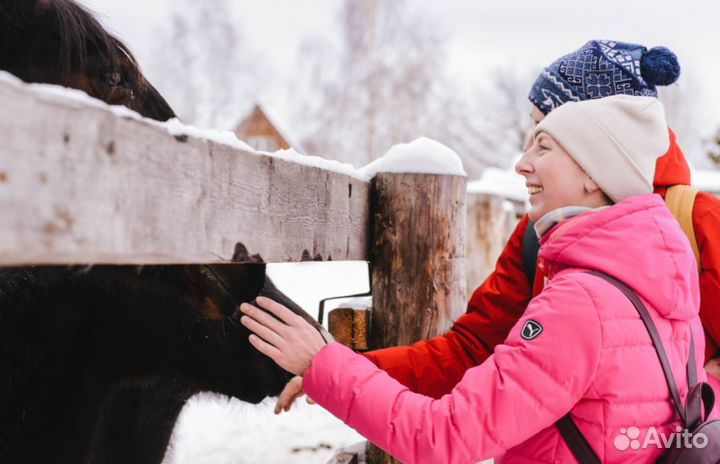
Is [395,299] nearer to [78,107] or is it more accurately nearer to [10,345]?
[10,345]

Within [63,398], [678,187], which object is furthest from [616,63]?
[63,398]

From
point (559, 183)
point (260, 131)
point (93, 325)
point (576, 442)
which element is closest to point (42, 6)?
point (93, 325)

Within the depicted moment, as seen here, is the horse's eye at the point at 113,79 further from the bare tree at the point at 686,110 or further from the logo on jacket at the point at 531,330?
the bare tree at the point at 686,110

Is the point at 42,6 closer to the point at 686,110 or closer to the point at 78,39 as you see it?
the point at 78,39

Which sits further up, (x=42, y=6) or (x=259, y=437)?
(x=42, y=6)

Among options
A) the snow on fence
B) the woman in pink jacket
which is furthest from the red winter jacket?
the woman in pink jacket

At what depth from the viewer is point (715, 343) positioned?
146cm

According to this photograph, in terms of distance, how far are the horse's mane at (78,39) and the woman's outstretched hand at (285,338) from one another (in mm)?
890

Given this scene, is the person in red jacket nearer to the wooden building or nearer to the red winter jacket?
the red winter jacket

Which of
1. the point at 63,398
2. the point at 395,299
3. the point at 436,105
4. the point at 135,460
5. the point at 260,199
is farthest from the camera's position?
the point at 436,105

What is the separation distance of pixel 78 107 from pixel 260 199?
0.46 meters

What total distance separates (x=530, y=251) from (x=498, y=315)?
203 millimetres

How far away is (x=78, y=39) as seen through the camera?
1630 mm

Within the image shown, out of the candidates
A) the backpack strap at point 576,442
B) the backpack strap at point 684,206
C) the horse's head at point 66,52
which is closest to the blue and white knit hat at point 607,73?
the backpack strap at point 684,206
